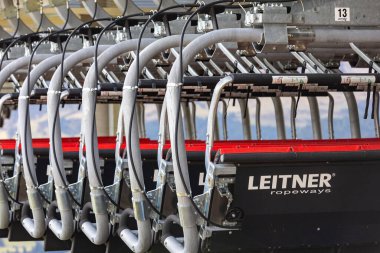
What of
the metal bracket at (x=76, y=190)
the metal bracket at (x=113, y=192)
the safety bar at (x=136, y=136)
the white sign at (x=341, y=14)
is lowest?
the metal bracket at (x=76, y=190)

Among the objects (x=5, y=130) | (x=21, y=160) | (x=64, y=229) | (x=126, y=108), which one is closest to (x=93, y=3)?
(x=21, y=160)

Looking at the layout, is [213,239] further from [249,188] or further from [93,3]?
[93,3]

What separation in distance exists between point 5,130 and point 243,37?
12.0 meters

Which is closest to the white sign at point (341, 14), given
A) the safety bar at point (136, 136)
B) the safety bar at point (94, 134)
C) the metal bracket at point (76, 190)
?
the safety bar at point (136, 136)

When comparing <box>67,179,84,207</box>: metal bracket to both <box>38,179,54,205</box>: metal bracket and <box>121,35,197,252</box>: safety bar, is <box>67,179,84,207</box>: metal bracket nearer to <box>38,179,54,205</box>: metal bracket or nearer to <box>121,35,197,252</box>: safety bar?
<box>38,179,54,205</box>: metal bracket

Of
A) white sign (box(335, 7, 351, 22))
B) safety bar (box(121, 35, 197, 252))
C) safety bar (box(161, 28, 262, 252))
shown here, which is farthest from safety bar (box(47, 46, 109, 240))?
white sign (box(335, 7, 351, 22))

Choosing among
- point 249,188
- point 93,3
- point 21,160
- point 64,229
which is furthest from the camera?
point 93,3

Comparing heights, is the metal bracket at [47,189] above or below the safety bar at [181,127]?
below

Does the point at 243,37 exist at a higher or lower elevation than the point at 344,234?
higher

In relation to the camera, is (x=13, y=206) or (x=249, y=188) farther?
(x=13, y=206)

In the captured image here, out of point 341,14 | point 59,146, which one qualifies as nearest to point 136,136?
point 59,146

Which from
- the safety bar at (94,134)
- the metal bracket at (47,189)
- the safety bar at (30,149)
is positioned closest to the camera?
the safety bar at (94,134)

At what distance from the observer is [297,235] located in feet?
29.4

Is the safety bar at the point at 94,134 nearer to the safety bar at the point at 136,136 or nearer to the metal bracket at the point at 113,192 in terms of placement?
the metal bracket at the point at 113,192
